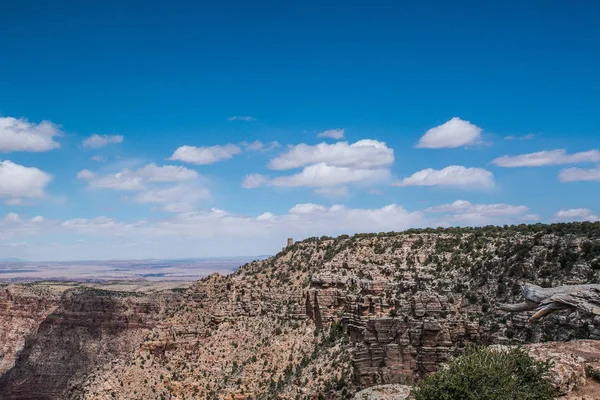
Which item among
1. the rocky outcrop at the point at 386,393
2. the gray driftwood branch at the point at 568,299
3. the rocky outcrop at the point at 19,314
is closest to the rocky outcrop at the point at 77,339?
the rocky outcrop at the point at 19,314

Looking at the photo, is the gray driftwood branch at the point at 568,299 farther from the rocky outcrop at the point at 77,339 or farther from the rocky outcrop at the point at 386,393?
the rocky outcrop at the point at 77,339

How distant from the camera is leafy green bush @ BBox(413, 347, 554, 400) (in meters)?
21.7

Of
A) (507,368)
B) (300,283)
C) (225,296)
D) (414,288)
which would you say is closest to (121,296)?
(225,296)

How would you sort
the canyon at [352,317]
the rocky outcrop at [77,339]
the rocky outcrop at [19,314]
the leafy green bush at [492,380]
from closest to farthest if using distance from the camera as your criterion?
1. the leafy green bush at [492,380]
2. the canyon at [352,317]
3. the rocky outcrop at [77,339]
4. the rocky outcrop at [19,314]

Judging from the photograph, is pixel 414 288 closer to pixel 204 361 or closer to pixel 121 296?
pixel 204 361

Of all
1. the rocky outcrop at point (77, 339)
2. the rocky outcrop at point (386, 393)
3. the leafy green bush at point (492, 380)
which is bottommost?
the rocky outcrop at point (77, 339)

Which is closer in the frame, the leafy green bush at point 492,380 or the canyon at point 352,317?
the leafy green bush at point 492,380

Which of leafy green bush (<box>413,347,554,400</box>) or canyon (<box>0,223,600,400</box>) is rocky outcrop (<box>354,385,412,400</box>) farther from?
canyon (<box>0,223,600,400</box>)

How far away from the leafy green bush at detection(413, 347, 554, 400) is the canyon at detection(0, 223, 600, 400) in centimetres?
1158

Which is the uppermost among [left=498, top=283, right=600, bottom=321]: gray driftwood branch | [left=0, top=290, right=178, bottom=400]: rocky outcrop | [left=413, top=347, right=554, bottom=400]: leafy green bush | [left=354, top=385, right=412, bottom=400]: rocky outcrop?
[left=498, top=283, right=600, bottom=321]: gray driftwood branch

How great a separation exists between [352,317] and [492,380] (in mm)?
26874

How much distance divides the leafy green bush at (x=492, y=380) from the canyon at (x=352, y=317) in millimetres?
11582

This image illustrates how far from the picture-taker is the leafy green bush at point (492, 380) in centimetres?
2169

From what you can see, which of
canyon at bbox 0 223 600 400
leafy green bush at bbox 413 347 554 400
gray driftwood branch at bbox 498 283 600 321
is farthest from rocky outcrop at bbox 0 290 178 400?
leafy green bush at bbox 413 347 554 400
